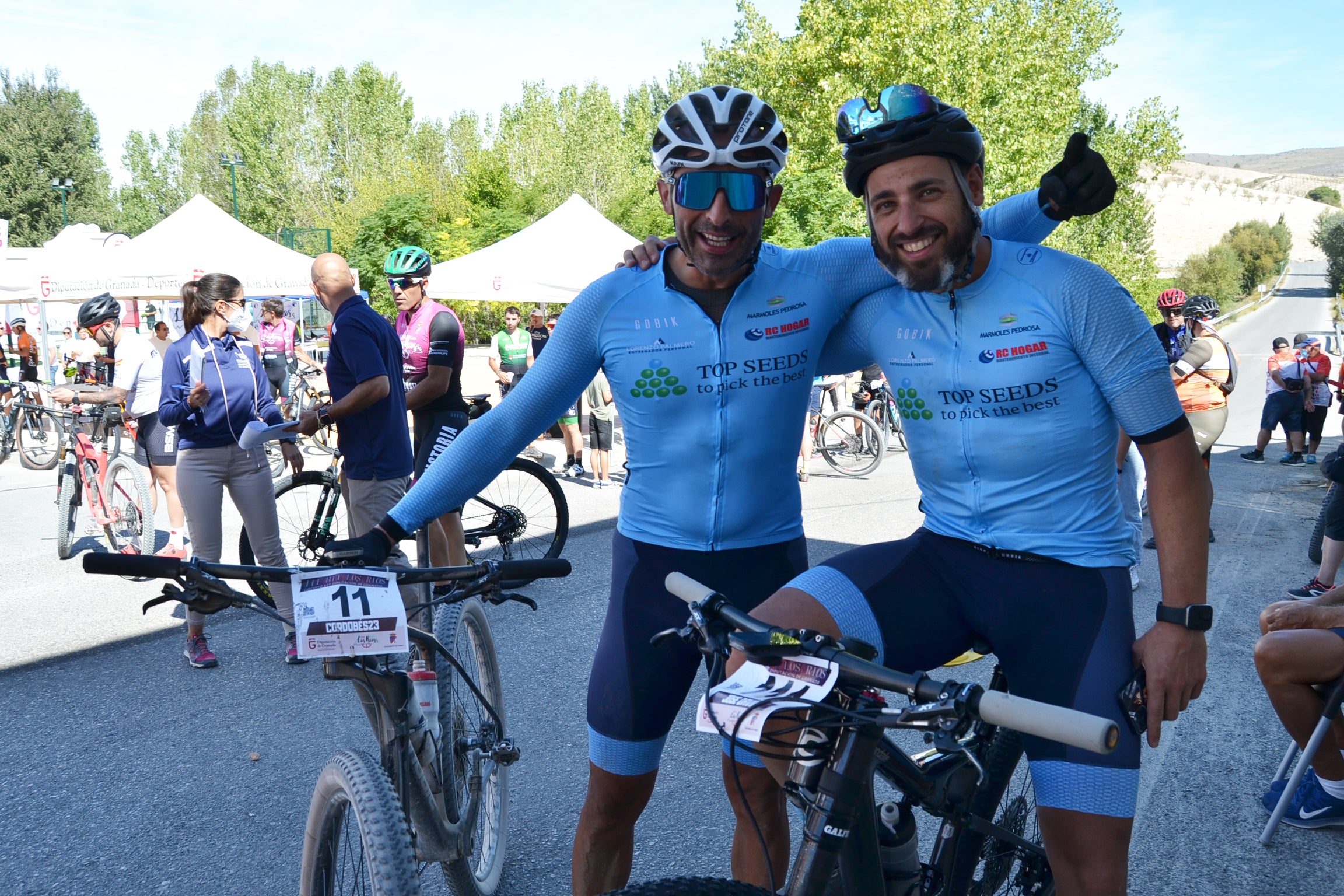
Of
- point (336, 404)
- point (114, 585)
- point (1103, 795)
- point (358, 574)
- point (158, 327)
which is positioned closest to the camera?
point (1103, 795)

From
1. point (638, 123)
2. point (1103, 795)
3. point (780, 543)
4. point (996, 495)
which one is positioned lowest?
point (1103, 795)

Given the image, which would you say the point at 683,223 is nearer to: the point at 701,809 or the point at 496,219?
the point at 701,809

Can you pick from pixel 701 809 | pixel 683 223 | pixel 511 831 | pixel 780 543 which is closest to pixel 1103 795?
pixel 780 543

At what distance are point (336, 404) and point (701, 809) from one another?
2.80 metres

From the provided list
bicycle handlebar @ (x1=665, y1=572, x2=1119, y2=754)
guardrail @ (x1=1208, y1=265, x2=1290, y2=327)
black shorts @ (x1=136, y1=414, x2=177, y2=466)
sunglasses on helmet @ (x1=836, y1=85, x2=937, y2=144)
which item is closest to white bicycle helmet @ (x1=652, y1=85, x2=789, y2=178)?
sunglasses on helmet @ (x1=836, y1=85, x2=937, y2=144)

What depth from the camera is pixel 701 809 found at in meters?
3.78

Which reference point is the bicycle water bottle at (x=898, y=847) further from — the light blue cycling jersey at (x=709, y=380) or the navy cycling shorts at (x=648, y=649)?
the light blue cycling jersey at (x=709, y=380)

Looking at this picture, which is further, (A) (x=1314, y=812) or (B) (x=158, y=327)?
(B) (x=158, y=327)

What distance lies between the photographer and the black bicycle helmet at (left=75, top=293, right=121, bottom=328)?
823 cm

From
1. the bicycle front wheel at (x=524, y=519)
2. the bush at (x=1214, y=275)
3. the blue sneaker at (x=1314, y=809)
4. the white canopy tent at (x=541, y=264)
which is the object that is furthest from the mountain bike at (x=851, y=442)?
the bush at (x=1214, y=275)

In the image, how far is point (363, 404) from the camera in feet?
16.9

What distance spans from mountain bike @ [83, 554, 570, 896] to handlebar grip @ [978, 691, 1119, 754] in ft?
3.39

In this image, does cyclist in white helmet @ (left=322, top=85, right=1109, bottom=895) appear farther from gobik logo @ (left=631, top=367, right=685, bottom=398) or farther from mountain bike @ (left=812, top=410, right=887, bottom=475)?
mountain bike @ (left=812, top=410, right=887, bottom=475)

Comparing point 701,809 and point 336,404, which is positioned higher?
point 336,404
